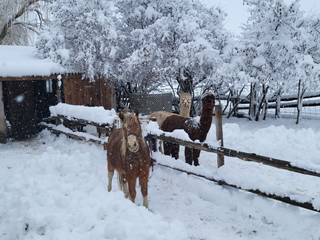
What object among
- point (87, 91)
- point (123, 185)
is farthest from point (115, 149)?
point (87, 91)

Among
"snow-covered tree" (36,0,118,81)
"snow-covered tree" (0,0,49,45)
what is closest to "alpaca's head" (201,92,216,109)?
"snow-covered tree" (36,0,118,81)

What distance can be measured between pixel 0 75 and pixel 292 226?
10327mm

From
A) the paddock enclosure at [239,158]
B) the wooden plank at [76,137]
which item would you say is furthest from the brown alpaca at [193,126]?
the wooden plank at [76,137]

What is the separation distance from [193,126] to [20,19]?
1969 centimetres

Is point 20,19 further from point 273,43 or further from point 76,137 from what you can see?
point 273,43

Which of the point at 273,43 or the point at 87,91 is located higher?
the point at 273,43

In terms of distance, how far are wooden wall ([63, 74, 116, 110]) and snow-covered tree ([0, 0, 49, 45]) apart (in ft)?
22.9

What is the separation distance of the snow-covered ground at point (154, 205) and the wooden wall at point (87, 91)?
20.5 feet

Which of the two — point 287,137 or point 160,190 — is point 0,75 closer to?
point 160,190

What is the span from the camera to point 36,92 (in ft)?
48.1

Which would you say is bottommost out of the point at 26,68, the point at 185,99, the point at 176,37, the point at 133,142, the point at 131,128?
the point at 133,142

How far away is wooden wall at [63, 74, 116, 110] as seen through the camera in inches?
485

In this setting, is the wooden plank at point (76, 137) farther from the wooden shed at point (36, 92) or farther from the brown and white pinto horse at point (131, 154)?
the brown and white pinto horse at point (131, 154)

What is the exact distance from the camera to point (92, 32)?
12664 mm
